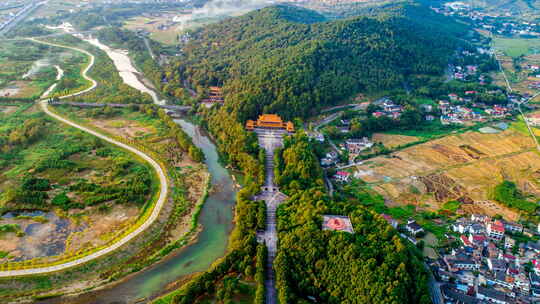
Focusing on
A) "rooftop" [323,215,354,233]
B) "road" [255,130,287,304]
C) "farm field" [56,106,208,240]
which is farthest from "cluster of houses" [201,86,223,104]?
"rooftop" [323,215,354,233]

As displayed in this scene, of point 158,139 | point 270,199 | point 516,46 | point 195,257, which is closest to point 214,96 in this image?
point 158,139

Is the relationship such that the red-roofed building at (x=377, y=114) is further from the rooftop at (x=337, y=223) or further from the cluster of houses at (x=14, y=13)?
the cluster of houses at (x=14, y=13)

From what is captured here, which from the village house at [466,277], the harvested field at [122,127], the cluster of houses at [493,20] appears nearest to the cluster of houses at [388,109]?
the village house at [466,277]

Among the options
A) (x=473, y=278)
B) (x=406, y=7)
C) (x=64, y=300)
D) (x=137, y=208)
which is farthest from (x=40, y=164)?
(x=406, y=7)

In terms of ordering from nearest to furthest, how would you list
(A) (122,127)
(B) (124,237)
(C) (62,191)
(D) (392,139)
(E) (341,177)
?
(B) (124,237) < (C) (62,191) < (E) (341,177) < (D) (392,139) < (A) (122,127)

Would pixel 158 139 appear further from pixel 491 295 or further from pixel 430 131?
pixel 491 295

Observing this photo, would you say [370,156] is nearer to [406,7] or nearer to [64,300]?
[64,300]
